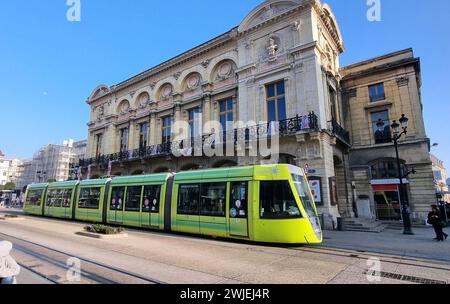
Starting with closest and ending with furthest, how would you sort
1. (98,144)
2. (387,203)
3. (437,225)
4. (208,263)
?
(208,263), (437,225), (387,203), (98,144)

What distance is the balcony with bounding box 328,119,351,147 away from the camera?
18.2 m

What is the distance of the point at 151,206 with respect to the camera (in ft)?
44.1

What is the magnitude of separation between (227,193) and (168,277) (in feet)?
17.3

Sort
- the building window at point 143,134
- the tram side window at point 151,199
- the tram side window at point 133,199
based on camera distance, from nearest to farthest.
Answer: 1. the tram side window at point 151,199
2. the tram side window at point 133,199
3. the building window at point 143,134

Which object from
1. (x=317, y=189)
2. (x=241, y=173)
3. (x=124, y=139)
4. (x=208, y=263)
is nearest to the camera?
(x=208, y=263)

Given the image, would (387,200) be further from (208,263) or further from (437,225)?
(208,263)

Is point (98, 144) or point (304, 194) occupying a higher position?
point (98, 144)

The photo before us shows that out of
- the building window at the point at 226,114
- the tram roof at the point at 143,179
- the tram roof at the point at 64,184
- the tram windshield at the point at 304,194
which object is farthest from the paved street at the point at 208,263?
the building window at the point at 226,114

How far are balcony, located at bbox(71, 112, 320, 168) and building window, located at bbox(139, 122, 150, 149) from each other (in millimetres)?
1294

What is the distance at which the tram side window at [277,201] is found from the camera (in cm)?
933

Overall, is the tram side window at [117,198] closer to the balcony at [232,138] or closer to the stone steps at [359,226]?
the balcony at [232,138]

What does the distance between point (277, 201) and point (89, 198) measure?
13.4 meters

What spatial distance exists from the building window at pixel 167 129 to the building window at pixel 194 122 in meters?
2.66

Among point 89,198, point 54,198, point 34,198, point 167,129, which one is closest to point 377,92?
point 167,129
